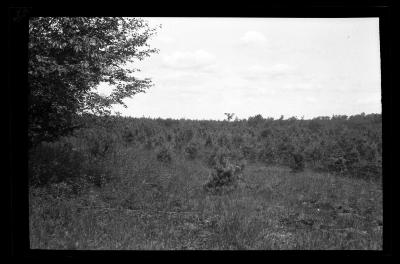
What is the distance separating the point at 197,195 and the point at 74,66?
4.29 meters

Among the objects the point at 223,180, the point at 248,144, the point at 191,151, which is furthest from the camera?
the point at 248,144

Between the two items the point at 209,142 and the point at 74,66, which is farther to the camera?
the point at 209,142

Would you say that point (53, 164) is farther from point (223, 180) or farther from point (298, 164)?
point (298, 164)

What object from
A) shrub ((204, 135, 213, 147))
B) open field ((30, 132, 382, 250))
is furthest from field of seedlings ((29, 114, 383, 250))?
shrub ((204, 135, 213, 147))

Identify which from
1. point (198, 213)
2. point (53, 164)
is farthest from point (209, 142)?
point (198, 213)

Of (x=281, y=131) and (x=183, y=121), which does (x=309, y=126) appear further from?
(x=183, y=121)

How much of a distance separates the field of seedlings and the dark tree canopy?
1.99ft

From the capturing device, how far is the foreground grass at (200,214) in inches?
236

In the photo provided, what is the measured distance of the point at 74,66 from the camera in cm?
771

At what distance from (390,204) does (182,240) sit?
3.43 m

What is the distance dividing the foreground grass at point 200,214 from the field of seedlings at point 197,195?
0.07 feet

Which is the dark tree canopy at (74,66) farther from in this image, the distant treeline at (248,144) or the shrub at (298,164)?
the shrub at (298,164)

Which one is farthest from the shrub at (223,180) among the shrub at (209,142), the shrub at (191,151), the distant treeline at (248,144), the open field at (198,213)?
the shrub at (209,142)

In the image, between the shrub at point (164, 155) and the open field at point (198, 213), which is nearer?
the open field at point (198, 213)
